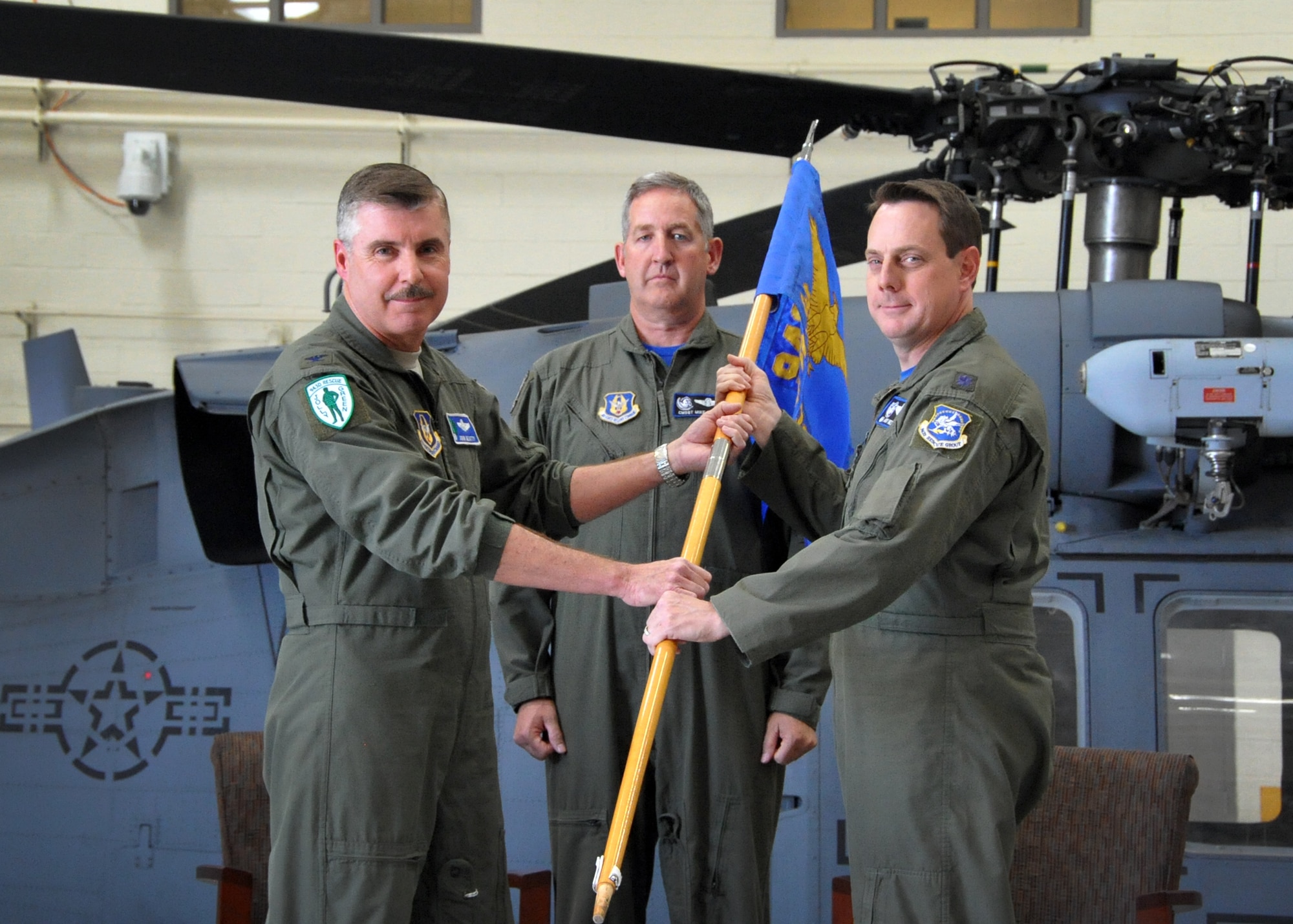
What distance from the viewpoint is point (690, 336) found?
2.83 m

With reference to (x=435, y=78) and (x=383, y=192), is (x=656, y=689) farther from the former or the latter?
(x=435, y=78)

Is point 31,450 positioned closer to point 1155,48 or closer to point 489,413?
point 489,413

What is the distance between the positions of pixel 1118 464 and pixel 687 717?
155 centimetres

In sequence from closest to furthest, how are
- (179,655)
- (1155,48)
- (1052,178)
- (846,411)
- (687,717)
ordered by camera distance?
(687,717) < (846,411) < (1052,178) < (179,655) < (1155,48)

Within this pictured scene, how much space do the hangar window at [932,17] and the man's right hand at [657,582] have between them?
6026 millimetres

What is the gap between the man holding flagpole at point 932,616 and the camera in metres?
2.13

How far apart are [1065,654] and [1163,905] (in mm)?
741

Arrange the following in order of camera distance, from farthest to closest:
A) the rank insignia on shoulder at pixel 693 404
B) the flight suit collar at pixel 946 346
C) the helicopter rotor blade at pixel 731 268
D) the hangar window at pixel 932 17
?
the hangar window at pixel 932 17
the helicopter rotor blade at pixel 731 268
the rank insignia on shoulder at pixel 693 404
the flight suit collar at pixel 946 346

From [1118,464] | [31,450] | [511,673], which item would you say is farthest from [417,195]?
[31,450]

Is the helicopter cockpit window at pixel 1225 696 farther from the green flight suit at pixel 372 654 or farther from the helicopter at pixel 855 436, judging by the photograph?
the green flight suit at pixel 372 654

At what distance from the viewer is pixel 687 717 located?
2.59 metres

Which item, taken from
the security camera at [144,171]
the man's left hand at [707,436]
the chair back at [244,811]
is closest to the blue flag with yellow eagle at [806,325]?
the man's left hand at [707,436]

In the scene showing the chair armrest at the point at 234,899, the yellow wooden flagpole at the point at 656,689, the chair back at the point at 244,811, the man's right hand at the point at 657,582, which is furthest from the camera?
the chair back at the point at 244,811

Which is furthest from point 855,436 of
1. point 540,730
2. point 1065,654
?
point 540,730
